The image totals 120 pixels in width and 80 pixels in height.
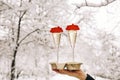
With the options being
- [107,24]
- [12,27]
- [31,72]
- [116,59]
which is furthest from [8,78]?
[107,24]

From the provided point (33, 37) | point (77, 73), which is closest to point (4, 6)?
point (33, 37)

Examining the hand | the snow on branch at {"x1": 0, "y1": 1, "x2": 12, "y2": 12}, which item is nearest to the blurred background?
the snow on branch at {"x1": 0, "y1": 1, "x2": 12, "y2": 12}

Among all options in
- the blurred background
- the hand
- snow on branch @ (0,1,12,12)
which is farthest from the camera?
snow on branch @ (0,1,12,12)

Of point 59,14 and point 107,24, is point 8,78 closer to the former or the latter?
point 59,14

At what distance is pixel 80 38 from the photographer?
11766 mm

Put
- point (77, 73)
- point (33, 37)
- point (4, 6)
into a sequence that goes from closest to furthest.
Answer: point (77, 73) → point (4, 6) → point (33, 37)

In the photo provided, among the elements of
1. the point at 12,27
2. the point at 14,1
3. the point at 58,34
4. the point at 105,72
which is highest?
the point at 14,1

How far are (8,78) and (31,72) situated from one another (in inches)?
34.3

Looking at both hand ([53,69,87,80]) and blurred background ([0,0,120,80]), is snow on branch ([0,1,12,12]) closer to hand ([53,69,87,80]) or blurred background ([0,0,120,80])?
blurred background ([0,0,120,80])

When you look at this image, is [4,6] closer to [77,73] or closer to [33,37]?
[33,37]

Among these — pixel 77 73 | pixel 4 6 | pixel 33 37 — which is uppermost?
pixel 4 6

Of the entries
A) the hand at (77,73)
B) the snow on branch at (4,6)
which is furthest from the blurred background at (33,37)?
the hand at (77,73)

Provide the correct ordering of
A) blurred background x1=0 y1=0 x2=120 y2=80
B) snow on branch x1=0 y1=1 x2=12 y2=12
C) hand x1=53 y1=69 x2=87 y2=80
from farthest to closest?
snow on branch x1=0 y1=1 x2=12 y2=12 < blurred background x1=0 y1=0 x2=120 y2=80 < hand x1=53 y1=69 x2=87 y2=80

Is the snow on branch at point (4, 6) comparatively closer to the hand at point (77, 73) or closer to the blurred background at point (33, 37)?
the blurred background at point (33, 37)
